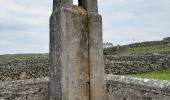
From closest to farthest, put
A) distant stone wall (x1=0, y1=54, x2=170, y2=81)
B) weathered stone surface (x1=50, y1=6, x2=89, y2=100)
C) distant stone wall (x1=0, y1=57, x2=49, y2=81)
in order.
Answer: weathered stone surface (x1=50, y1=6, x2=89, y2=100)
distant stone wall (x1=0, y1=57, x2=49, y2=81)
distant stone wall (x1=0, y1=54, x2=170, y2=81)

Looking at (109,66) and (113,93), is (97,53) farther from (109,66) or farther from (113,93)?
(109,66)

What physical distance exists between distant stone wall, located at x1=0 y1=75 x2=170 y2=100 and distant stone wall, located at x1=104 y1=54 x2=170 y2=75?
1563cm

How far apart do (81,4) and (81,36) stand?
67cm

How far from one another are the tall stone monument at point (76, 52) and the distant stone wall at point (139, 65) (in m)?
16.9

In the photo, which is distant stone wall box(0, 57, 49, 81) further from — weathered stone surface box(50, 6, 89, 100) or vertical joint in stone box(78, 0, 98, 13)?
vertical joint in stone box(78, 0, 98, 13)

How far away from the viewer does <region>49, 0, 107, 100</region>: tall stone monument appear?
18.9 feet

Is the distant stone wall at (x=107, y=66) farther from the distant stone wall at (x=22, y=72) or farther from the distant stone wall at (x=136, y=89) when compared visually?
the distant stone wall at (x=136, y=89)

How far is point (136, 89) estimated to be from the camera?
6.61 meters

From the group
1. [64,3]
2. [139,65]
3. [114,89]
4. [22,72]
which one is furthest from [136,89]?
[139,65]

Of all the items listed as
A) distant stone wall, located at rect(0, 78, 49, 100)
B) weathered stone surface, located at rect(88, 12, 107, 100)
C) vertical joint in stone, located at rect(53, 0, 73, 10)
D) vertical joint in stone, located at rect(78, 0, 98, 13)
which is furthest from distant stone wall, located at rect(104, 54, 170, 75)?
vertical joint in stone, located at rect(53, 0, 73, 10)

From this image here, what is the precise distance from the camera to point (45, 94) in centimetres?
747

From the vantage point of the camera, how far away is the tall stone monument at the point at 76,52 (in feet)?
18.9

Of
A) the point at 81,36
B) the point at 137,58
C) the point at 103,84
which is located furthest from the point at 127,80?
the point at 137,58

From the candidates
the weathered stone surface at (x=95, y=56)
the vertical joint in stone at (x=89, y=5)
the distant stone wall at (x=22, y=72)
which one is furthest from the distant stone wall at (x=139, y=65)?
the vertical joint in stone at (x=89, y=5)
